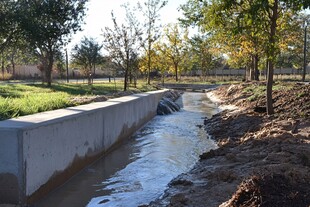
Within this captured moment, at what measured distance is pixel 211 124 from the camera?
1767 centimetres

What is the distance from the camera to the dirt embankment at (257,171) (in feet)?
16.4

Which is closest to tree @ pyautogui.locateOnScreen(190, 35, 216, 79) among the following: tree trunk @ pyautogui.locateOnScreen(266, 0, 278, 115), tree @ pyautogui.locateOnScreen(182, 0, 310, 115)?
tree @ pyautogui.locateOnScreen(182, 0, 310, 115)

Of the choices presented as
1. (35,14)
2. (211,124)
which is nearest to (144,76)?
(35,14)

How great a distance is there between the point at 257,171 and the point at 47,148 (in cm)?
411

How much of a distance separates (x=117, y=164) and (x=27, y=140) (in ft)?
14.0

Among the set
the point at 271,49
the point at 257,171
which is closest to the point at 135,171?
the point at 257,171

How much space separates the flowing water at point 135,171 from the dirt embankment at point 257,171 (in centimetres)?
69

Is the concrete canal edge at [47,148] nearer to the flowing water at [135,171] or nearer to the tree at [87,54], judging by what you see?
the flowing water at [135,171]

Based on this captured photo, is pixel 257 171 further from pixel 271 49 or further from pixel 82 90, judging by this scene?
pixel 82 90

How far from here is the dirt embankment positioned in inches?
197

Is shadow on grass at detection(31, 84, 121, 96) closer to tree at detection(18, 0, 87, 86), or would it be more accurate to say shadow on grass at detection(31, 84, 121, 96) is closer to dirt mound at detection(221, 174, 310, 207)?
tree at detection(18, 0, 87, 86)

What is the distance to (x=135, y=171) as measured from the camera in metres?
9.98

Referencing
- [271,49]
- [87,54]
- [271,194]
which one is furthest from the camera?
[87,54]

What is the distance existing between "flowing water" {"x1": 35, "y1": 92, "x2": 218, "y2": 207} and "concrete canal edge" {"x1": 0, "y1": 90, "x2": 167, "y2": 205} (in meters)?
0.32
